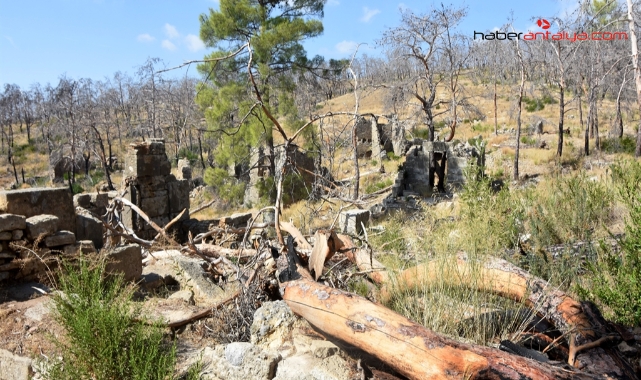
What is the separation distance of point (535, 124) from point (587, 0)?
1658cm

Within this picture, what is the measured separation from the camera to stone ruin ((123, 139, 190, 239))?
11.4 metres

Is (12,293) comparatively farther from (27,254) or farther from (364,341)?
(364,341)

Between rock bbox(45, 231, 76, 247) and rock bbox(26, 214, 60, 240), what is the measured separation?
0.06 m

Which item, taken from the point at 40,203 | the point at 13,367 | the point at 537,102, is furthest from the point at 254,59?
the point at 537,102

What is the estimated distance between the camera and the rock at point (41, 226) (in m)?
5.41

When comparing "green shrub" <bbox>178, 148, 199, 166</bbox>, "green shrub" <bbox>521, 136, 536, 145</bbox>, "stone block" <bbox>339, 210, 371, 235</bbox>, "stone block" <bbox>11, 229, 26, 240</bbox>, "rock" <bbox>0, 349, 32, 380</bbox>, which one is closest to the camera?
"rock" <bbox>0, 349, 32, 380</bbox>

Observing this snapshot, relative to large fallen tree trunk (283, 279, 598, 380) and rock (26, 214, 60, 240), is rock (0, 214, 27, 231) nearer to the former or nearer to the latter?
rock (26, 214, 60, 240)

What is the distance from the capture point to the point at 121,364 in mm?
2699

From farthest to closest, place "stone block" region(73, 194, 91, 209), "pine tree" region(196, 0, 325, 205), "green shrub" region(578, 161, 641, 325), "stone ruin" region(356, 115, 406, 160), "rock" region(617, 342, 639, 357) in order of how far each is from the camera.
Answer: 1. "stone ruin" region(356, 115, 406, 160)
2. "pine tree" region(196, 0, 325, 205)
3. "stone block" region(73, 194, 91, 209)
4. "green shrub" region(578, 161, 641, 325)
5. "rock" region(617, 342, 639, 357)

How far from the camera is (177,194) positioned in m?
12.2

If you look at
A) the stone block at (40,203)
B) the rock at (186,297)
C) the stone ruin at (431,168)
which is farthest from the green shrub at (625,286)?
the stone ruin at (431,168)

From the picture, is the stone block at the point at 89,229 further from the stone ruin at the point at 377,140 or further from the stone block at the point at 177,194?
the stone ruin at the point at 377,140

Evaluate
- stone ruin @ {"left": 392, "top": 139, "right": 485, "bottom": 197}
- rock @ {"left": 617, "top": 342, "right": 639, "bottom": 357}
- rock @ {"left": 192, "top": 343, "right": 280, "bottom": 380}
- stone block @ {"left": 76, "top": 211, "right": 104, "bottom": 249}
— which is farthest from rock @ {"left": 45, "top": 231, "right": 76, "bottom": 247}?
stone ruin @ {"left": 392, "top": 139, "right": 485, "bottom": 197}

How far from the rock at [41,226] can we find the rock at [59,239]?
0.20 ft
